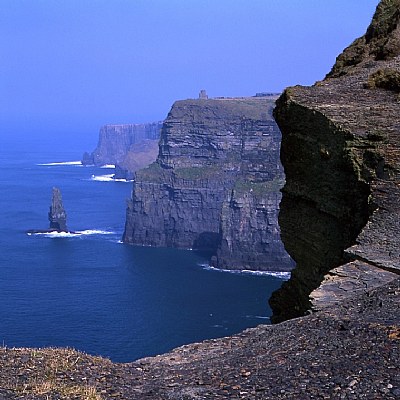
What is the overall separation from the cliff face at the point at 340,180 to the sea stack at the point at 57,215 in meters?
124

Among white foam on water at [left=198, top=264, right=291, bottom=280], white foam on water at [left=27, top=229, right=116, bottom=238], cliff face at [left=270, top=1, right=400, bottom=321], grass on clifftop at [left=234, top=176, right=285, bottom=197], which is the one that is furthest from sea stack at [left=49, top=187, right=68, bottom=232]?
cliff face at [left=270, top=1, right=400, bottom=321]

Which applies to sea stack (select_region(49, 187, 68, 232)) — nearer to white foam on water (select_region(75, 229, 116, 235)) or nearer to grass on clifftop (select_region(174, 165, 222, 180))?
white foam on water (select_region(75, 229, 116, 235))

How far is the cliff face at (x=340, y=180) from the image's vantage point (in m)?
15.6

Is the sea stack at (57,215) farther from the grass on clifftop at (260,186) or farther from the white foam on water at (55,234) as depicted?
the grass on clifftop at (260,186)

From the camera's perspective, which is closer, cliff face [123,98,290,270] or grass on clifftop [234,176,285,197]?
cliff face [123,98,290,270]

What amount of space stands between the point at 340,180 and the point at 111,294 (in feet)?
241

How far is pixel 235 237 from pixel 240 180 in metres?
16.6

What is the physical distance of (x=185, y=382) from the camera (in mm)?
10547

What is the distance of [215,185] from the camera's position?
542 feet

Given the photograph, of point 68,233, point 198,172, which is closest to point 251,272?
point 68,233

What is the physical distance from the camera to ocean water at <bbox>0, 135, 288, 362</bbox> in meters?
70.8

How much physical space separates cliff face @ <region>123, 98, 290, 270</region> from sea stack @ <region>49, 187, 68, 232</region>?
12447 millimetres

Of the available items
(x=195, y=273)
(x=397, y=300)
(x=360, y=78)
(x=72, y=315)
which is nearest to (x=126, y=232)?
(x=195, y=273)

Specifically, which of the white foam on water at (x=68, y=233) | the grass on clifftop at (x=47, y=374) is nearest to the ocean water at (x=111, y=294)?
the white foam on water at (x=68, y=233)
